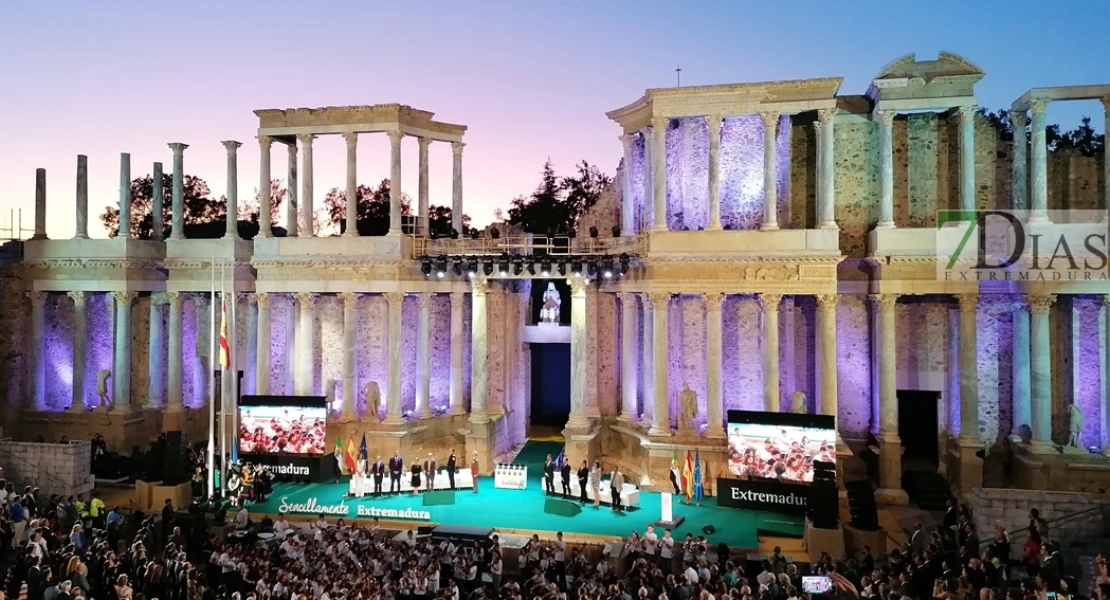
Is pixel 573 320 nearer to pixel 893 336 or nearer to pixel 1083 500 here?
pixel 893 336

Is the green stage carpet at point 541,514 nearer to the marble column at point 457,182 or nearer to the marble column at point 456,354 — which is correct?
the marble column at point 456,354

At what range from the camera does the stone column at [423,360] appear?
99.1 feet

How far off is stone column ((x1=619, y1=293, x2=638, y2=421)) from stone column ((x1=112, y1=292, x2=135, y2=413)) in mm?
20321

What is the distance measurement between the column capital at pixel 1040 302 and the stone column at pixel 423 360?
20.9 metres

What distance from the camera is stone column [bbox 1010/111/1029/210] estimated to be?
27.0 meters

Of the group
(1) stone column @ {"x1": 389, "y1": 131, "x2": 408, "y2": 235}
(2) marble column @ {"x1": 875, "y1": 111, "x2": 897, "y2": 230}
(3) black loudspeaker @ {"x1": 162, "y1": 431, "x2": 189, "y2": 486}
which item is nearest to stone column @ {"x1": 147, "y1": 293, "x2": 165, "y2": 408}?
(3) black loudspeaker @ {"x1": 162, "y1": 431, "x2": 189, "y2": 486}

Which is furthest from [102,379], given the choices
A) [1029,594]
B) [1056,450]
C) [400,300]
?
[1056,450]

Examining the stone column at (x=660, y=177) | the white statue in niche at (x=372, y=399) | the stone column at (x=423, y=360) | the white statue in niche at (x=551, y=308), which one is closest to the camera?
the stone column at (x=660, y=177)

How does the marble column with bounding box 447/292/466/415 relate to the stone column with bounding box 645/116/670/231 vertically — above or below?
below

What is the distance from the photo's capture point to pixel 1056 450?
82.2ft

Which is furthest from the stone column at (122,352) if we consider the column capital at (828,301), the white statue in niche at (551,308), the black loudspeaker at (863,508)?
the black loudspeaker at (863,508)

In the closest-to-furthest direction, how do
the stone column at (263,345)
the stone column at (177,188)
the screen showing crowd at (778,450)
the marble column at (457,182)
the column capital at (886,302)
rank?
the screen showing crowd at (778,450) < the column capital at (886,302) < the stone column at (263,345) < the stone column at (177,188) < the marble column at (457,182)

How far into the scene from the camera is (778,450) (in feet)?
78.6

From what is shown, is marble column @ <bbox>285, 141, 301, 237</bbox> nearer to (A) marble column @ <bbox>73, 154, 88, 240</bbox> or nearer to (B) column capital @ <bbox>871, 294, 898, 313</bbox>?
(A) marble column @ <bbox>73, 154, 88, 240</bbox>
